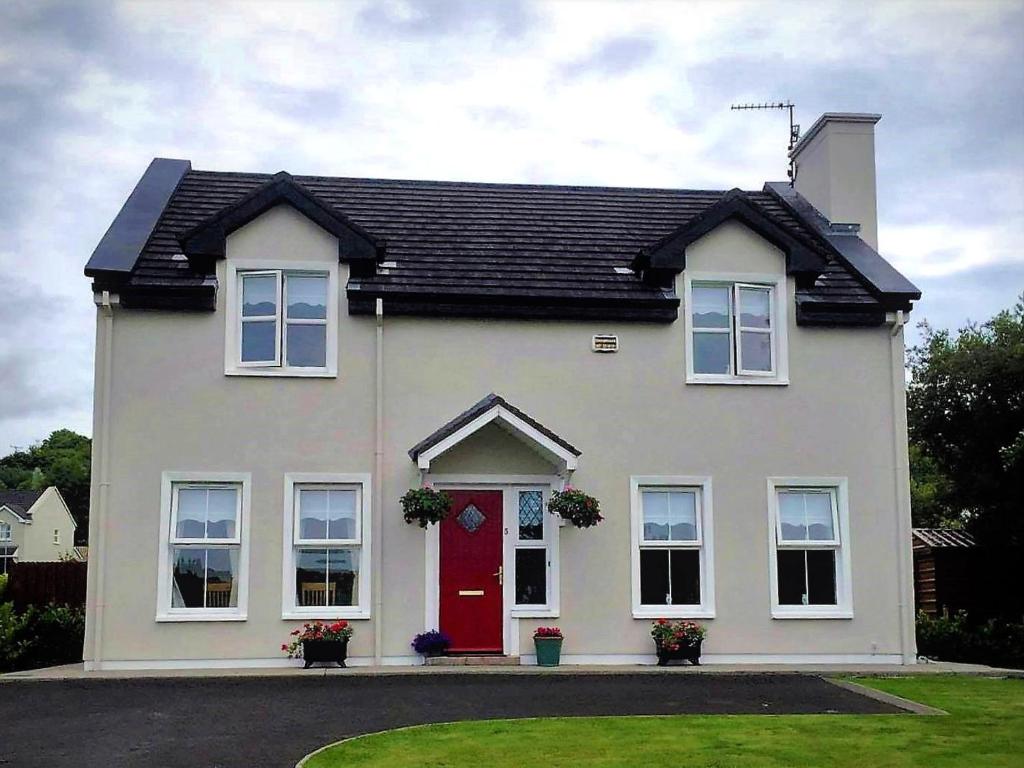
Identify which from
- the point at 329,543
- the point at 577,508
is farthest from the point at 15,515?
the point at 577,508

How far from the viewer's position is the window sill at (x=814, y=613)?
18391 millimetres

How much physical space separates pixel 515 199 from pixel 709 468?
19.8ft

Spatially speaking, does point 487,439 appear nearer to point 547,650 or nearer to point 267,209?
point 547,650

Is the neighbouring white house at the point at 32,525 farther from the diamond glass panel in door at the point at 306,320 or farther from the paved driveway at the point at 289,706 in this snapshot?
the paved driveway at the point at 289,706

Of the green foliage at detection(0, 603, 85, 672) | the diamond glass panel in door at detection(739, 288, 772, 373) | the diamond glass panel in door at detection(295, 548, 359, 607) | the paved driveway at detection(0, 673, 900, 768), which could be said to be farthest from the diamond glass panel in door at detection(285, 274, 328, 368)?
the diamond glass panel in door at detection(739, 288, 772, 373)

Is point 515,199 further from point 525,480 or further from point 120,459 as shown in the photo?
point 120,459

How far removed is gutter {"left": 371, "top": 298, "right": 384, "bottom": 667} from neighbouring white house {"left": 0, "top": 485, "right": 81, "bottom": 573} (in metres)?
56.5

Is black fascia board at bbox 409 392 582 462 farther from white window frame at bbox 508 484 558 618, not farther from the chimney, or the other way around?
the chimney

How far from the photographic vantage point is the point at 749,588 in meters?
18.4

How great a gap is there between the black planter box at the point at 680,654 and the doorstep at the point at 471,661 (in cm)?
203

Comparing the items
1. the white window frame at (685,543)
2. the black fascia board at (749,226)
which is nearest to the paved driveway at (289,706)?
the white window frame at (685,543)

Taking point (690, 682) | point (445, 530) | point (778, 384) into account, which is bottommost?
point (690, 682)

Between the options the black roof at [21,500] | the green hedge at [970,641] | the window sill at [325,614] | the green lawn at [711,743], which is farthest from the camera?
the black roof at [21,500]

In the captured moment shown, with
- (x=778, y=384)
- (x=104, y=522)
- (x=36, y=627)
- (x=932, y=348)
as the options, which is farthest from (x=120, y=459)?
(x=932, y=348)
